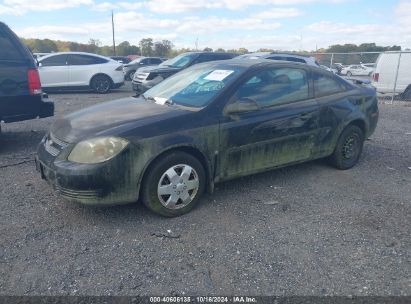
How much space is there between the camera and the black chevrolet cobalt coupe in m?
3.19

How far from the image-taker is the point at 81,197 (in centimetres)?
320

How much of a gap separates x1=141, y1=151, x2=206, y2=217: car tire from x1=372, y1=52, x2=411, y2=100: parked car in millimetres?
11427

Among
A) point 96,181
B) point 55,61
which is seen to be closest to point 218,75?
point 96,181

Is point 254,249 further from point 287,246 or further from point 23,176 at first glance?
point 23,176

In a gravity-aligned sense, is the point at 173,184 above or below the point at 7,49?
below

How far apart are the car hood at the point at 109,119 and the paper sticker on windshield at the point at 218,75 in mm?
691

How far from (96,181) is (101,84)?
38.4ft

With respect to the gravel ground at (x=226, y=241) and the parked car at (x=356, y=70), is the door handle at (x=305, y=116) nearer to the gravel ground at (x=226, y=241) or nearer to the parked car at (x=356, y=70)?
the gravel ground at (x=226, y=241)

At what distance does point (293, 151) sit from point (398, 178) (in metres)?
1.70

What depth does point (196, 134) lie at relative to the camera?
3.49 m

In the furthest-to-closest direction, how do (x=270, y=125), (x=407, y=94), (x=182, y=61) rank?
1. (x=182, y=61)
2. (x=407, y=94)
3. (x=270, y=125)

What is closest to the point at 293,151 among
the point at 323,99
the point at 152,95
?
the point at 323,99

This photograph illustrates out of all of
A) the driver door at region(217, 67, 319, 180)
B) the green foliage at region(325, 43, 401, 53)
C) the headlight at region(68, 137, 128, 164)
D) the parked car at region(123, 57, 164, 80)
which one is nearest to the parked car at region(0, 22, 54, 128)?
the headlight at region(68, 137, 128, 164)

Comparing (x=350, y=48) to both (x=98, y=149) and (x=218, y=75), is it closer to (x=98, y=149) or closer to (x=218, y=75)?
(x=218, y=75)
